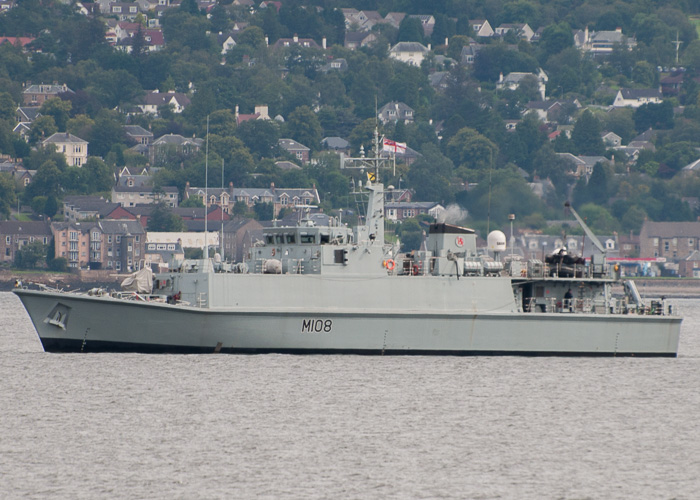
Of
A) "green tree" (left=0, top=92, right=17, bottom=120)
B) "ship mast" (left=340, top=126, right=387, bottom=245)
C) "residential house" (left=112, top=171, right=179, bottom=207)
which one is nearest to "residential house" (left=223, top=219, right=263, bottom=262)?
"residential house" (left=112, top=171, right=179, bottom=207)

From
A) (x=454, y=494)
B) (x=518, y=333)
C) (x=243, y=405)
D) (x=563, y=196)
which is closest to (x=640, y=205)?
(x=563, y=196)

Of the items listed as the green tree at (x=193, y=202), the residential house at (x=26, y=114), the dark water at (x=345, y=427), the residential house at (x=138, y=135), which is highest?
the residential house at (x=26, y=114)

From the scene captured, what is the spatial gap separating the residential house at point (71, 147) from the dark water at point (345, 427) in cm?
12364

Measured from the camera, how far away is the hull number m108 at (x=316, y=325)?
37.8 metres

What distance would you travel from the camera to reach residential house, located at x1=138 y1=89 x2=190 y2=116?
630 feet

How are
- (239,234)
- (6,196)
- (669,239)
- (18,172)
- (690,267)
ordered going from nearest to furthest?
(669,239) → (239,234) → (690,267) → (6,196) → (18,172)

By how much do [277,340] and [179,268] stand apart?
4.06 metres

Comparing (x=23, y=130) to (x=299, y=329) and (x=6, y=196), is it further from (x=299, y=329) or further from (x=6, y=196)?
(x=299, y=329)

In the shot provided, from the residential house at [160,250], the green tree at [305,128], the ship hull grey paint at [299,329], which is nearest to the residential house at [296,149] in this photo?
the green tree at [305,128]

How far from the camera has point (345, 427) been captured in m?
29.4

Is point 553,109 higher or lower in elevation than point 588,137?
higher

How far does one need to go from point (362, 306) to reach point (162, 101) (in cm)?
15888

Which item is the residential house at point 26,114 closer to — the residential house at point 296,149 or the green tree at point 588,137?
the residential house at point 296,149

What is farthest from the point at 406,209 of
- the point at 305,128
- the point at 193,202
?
the point at 305,128
